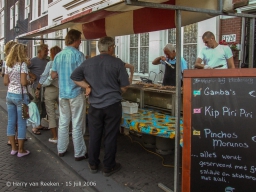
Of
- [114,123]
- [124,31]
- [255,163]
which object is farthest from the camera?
[124,31]

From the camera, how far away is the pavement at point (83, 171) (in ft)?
11.5

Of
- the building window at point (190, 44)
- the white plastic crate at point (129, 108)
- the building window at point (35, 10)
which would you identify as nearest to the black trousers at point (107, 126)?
the white plastic crate at point (129, 108)

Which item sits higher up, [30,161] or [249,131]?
[249,131]

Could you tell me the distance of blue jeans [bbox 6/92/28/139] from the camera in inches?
175

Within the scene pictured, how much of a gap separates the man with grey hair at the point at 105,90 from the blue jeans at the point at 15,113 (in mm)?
1348

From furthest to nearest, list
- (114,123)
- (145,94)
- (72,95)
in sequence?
(145,94) → (72,95) → (114,123)

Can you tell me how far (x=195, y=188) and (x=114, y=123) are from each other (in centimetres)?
133

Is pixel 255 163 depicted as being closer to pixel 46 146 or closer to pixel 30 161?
pixel 30 161

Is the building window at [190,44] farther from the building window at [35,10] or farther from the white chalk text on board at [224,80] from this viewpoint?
the building window at [35,10]

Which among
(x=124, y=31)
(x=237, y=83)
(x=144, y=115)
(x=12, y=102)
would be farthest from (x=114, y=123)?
(x=124, y=31)

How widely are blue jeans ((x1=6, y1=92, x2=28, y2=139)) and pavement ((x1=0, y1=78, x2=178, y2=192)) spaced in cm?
44

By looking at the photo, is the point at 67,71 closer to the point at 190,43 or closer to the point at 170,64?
the point at 170,64

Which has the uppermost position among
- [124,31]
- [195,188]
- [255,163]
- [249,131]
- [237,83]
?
[124,31]

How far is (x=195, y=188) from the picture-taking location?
8.81 ft
